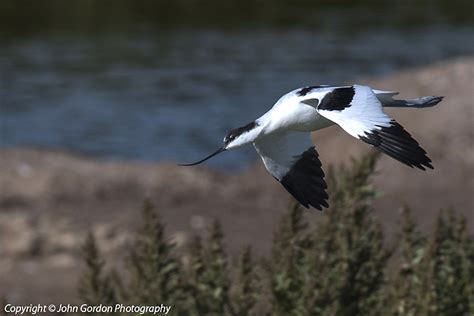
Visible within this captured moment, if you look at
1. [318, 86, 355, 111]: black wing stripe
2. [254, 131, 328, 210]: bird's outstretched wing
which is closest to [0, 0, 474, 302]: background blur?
[254, 131, 328, 210]: bird's outstretched wing

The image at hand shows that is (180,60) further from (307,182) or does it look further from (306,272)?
(306,272)

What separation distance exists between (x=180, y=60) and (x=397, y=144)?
1354 cm

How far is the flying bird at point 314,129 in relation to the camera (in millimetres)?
4629

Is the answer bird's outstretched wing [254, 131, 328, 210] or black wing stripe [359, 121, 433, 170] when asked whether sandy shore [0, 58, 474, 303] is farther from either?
black wing stripe [359, 121, 433, 170]

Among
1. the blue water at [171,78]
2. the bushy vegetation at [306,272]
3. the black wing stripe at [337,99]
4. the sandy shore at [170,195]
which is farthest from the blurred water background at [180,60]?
the black wing stripe at [337,99]

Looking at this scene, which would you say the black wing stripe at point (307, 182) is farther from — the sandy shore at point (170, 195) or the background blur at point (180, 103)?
the sandy shore at point (170, 195)

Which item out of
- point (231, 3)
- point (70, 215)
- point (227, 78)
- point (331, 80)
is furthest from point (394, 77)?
point (231, 3)

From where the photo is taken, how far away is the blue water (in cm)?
1440

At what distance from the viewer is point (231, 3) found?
2223cm

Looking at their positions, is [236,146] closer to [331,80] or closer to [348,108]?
[348,108]

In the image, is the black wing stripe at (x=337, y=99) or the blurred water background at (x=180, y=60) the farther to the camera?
the blurred water background at (x=180, y=60)

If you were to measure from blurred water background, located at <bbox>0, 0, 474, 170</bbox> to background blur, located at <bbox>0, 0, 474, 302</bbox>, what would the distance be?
0.03 m

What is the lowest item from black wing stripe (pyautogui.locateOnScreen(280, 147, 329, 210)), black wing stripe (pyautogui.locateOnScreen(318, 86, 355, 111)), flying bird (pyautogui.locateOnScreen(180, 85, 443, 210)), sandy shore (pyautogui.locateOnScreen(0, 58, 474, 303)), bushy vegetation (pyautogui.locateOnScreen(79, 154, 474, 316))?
sandy shore (pyautogui.locateOnScreen(0, 58, 474, 303))

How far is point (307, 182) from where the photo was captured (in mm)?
5621
